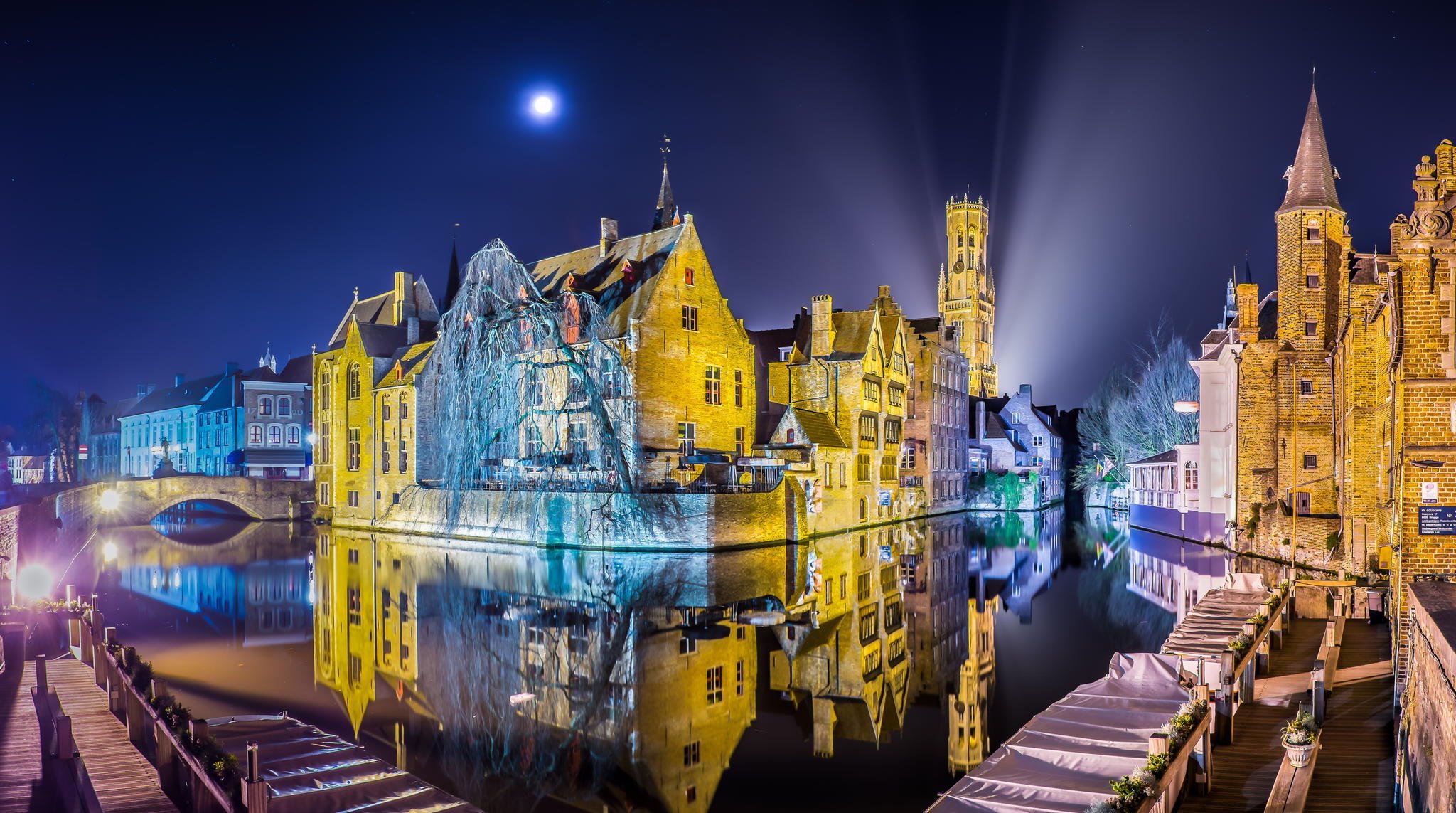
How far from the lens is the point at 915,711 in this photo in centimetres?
1656

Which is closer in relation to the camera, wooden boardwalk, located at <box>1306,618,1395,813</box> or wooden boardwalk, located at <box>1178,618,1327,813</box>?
wooden boardwalk, located at <box>1178,618,1327,813</box>

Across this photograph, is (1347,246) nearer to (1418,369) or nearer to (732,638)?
(1418,369)

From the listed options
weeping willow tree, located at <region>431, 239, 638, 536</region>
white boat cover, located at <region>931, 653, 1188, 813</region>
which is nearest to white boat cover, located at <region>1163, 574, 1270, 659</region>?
white boat cover, located at <region>931, 653, 1188, 813</region>

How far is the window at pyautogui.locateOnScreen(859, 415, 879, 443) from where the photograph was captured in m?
52.5

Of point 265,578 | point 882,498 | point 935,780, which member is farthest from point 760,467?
point 935,780

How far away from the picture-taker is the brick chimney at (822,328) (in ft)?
172

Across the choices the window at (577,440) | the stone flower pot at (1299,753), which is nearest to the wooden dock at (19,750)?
the stone flower pot at (1299,753)

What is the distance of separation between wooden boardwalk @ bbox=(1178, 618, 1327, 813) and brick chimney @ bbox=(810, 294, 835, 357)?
34.8m

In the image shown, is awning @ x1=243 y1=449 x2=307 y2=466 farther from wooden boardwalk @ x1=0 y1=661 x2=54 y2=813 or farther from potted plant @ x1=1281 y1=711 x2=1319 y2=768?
potted plant @ x1=1281 y1=711 x2=1319 y2=768

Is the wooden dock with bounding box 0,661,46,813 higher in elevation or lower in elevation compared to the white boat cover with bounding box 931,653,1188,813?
lower

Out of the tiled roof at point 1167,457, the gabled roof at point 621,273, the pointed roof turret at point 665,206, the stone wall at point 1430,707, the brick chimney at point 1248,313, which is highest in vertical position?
the pointed roof turret at point 665,206

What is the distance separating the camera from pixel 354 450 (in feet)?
191

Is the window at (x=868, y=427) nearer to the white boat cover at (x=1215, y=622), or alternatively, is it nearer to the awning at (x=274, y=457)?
the white boat cover at (x=1215, y=622)

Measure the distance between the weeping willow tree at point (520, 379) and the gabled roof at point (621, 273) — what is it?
388 centimetres
